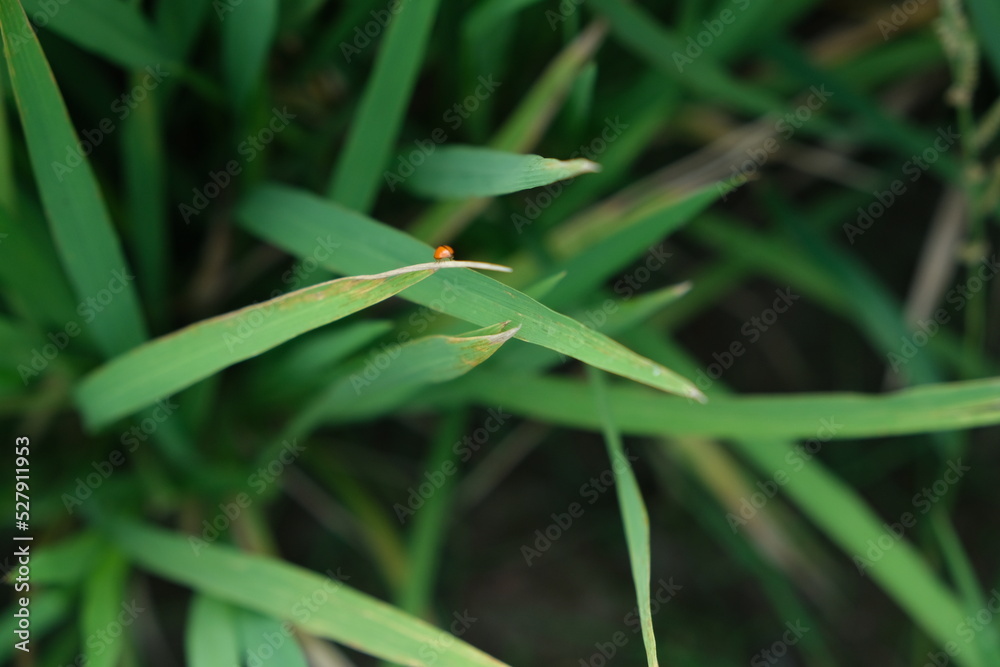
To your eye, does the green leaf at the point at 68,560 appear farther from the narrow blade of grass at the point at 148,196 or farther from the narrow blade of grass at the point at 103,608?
the narrow blade of grass at the point at 148,196

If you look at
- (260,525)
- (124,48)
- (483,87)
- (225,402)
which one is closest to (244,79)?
→ (124,48)

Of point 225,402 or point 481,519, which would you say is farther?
point 481,519

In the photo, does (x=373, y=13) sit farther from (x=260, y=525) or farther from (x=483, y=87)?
(x=260, y=525)

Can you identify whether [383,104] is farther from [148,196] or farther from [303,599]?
[303,599]

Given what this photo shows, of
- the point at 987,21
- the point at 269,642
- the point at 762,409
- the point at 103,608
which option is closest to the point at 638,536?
the point at 762,409

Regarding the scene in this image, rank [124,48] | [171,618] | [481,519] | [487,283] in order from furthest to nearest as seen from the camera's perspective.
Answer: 1. [481,519]
2. [171,618]
3. [124,48]
4. [487,283]

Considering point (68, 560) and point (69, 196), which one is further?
point (68, 560)
